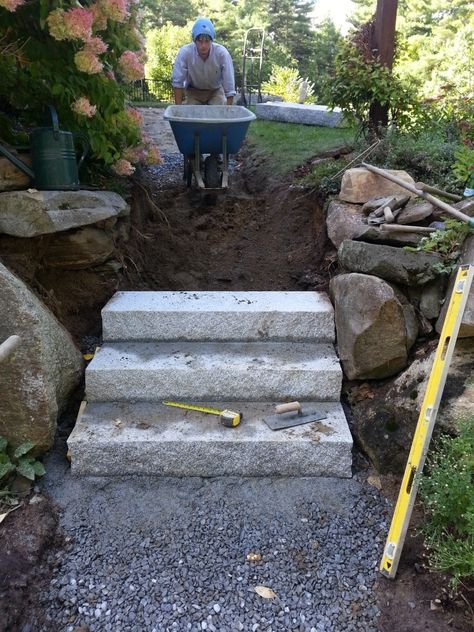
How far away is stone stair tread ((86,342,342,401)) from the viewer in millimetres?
2842

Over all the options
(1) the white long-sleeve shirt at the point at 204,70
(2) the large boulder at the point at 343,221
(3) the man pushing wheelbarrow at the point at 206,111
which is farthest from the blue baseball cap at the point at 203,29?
(2) the large boulder at the point at 343,221

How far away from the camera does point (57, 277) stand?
3432 mm

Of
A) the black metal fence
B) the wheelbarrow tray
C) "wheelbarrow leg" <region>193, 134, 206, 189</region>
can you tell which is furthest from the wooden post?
the black metal fence

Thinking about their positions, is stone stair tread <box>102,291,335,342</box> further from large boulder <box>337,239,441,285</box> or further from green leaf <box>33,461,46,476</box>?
green leaf <box>33,461,46,476</box>

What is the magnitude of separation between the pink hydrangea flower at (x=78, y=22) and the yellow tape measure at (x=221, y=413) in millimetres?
2190

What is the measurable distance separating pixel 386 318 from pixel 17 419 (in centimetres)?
203

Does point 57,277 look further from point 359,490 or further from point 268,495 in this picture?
point 359,490

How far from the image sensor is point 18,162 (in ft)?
10.4

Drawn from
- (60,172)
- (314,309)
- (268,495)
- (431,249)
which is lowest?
(268,495)

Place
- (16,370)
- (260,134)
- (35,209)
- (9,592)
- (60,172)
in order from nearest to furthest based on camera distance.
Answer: (9,592) → (16,370) → (35,209) → (60,172) → (260,134)

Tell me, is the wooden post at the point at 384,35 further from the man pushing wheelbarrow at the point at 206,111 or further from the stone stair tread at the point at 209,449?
the stone stair tread at the point at 209,449

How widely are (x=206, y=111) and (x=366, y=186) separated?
2250 millimetres

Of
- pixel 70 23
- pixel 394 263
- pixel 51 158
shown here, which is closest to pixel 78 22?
pixel 70 23

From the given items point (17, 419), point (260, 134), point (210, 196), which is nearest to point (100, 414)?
point (17, 419)
